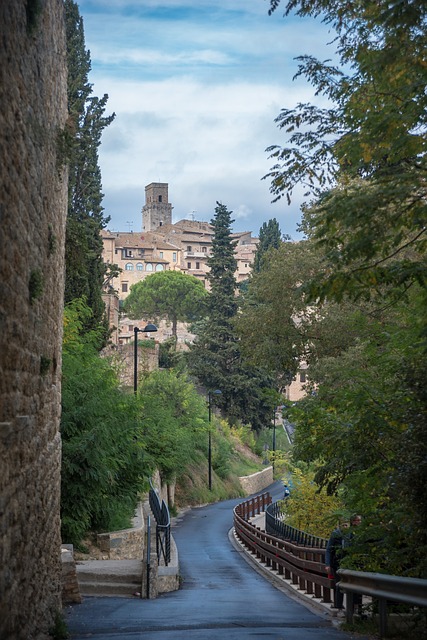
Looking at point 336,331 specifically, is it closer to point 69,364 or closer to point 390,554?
point 69,364

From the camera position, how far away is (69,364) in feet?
81.7

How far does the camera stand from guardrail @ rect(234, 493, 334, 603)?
17.7 metres

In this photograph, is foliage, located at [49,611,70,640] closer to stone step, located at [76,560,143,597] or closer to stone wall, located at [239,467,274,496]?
stone step, located at [76,560,143,597]

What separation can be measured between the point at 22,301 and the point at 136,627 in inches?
241

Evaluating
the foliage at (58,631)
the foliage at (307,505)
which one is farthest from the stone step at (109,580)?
the foliage at (307,505)

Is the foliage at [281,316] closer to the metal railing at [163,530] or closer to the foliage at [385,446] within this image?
the metal railing at [163,530]

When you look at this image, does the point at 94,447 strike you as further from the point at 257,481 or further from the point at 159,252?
the point at 159,252

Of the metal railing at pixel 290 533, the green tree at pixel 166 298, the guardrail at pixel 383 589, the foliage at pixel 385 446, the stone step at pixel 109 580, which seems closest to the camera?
the guardrail at pixel 383 589

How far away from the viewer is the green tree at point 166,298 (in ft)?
373

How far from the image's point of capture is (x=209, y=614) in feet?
50.8

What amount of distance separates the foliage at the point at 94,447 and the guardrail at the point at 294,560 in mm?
4146

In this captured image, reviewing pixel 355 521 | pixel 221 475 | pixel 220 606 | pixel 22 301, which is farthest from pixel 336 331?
pixel 221 475

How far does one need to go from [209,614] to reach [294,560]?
6.02 metres

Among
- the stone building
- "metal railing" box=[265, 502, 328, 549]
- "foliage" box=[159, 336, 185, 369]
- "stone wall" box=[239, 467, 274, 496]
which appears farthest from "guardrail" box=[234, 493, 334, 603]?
the stone building
